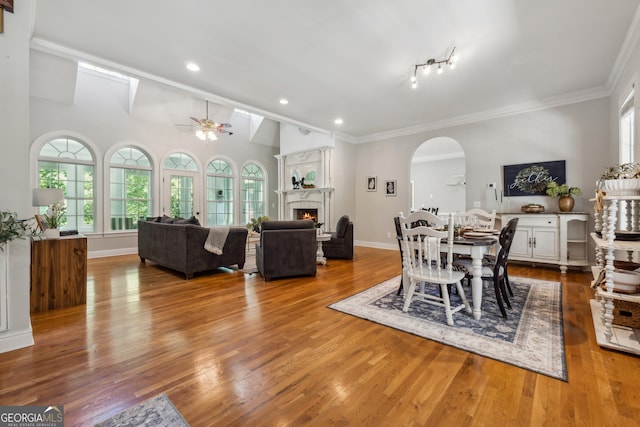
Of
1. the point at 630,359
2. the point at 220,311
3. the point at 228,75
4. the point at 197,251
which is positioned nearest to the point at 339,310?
the point at 220,311

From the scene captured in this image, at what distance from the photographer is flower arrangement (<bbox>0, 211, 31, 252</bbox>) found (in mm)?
1915

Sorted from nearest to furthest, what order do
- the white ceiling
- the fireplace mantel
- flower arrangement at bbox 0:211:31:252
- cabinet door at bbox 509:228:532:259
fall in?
flower arrangement at bbox 0:211:31:252, the white ceiling, cabinet door at bbox 509:228:532:259, the fireplace mantel

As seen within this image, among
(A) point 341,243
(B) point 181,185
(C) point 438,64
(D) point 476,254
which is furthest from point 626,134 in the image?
(B) point 181,185

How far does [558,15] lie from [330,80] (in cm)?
258

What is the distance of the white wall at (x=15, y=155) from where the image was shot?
1984 millimetres

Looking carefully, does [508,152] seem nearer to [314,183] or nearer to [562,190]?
[562,190]

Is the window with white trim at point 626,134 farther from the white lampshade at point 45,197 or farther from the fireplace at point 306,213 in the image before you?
the white lampshade at point 45,197

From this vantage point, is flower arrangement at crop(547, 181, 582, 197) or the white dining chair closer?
the white dining chair

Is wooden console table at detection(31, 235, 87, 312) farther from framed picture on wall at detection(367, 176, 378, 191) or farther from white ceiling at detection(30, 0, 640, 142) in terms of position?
framed picture on wall at detection(367, 176, 378, 191)

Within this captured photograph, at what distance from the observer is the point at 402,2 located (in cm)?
252

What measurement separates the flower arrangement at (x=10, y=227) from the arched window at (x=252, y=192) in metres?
6.36

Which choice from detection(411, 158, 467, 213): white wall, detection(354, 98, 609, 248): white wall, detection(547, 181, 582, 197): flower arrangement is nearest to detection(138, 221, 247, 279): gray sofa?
detection(354, 98, 609, 248): white wall

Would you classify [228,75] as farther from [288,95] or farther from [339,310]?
[339,310]

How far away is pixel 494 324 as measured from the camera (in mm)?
2463
